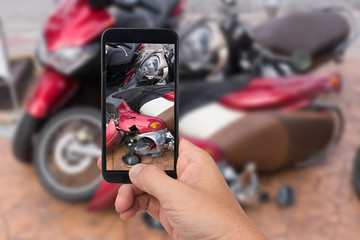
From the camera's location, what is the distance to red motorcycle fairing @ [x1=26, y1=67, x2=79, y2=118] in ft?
5.76

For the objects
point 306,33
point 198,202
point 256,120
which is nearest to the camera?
point 198,202

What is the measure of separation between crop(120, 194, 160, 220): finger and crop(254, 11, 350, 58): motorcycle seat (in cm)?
160

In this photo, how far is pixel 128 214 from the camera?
0.83m

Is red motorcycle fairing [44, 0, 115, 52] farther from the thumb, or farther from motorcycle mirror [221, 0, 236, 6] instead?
the thumb

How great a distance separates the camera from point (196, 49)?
179cm

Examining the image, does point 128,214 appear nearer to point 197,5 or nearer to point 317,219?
point 317,219

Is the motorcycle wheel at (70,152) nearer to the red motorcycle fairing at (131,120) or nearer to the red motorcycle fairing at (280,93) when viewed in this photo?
the red motorcycle fairing at (280,93)

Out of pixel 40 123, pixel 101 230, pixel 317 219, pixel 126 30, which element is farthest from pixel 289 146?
pixel 126 30

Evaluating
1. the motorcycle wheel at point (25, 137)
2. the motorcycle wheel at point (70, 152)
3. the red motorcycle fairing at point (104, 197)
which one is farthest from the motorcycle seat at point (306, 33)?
the motorcycle wheel at point (25, 137)

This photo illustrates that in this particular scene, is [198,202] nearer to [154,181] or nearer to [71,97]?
[154,181]

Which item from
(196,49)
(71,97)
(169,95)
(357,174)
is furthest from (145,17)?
(357,174)

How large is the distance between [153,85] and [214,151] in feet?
3.02

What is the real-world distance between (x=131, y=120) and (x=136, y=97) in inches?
1.9

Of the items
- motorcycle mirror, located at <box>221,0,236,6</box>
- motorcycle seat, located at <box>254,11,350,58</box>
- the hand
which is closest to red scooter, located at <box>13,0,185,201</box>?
motorcycle mirror, located at <box>221,0,236,6</box>
